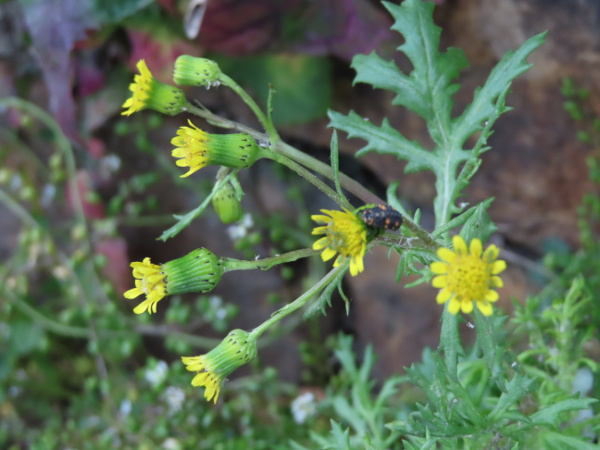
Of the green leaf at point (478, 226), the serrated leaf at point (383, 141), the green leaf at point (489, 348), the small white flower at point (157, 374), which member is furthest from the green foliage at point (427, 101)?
the small white flower at point (157, 374)

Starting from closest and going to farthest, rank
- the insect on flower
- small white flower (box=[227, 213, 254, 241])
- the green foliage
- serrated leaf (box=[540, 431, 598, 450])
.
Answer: the insect on flower → serrated leaf (box=[540, 431, 598, 450]) → the green foliage → small white flower (box=[227, 213, 254, 241])

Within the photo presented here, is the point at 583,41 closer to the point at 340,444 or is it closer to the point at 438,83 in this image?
the point at 438,83

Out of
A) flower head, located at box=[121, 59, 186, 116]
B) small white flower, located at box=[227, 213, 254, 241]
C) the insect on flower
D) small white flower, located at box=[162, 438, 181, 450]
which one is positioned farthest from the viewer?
small white flower, located at box=[227, 213, 254, 241]

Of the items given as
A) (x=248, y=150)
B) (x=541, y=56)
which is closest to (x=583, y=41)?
(x=541, y=56)

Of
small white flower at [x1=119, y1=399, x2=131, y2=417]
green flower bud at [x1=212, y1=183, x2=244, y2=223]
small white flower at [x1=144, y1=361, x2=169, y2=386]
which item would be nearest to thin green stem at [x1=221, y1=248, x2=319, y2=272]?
green flower bud at [x1=212, y1=183, x2=244, y2=223]

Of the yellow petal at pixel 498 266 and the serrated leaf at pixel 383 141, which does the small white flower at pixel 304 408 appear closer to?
the serrated leaf at pixel 383 141

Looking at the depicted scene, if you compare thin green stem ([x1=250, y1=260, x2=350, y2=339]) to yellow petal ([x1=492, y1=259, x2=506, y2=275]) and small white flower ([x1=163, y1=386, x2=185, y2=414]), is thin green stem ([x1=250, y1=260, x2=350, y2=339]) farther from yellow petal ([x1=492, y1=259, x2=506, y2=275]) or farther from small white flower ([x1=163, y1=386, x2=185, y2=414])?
small white flower ([x1=163, y1=386, x2=185, y2=414])

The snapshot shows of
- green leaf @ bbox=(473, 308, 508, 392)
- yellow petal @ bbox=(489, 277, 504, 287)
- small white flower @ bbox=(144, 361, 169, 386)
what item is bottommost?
small white flower @ bbox=(144, 361, 169, 386)
